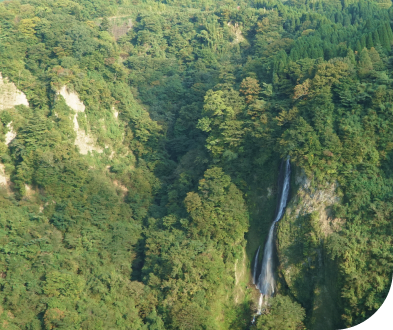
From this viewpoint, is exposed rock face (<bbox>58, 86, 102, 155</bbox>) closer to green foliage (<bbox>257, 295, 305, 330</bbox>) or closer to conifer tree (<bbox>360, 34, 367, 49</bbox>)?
green foliage (<bbox>257, 295, 305, 330</bbox>)

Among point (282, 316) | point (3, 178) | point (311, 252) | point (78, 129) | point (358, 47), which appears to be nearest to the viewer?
point (282, 316)

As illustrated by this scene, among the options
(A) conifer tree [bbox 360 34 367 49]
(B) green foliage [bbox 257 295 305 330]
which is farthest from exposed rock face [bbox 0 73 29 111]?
(A) conifer tree [bbox 360 34 367 49]

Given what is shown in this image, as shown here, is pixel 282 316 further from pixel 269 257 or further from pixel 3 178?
pixel 3 178

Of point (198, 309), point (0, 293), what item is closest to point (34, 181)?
point (0, 293)

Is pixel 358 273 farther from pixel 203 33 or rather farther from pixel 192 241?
pixel 203 33

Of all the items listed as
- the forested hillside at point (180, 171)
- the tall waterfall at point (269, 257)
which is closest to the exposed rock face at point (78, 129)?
the forested hillside at point (180, 171)

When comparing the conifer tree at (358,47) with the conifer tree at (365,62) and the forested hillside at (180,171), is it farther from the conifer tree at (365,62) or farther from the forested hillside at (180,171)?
the conifer tree at (365,62)

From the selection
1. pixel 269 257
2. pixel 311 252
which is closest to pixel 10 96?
pixel 269 257
